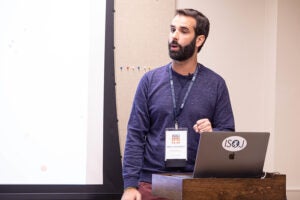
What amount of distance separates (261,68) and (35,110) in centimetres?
148

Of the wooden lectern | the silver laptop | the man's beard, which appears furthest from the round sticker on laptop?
the man's beard

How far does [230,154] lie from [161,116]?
1.73 feet

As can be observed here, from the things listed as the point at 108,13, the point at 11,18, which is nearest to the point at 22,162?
the point at 11,18

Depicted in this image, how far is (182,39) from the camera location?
2195 mm

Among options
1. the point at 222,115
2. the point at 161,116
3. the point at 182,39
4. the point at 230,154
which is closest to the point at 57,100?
the point at 161,116

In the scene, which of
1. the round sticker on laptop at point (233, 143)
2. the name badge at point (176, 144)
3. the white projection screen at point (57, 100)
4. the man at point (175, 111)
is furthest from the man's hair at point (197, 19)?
the round sticker on laptop at point (233, 143)

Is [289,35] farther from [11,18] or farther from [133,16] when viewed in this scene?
[11,18]

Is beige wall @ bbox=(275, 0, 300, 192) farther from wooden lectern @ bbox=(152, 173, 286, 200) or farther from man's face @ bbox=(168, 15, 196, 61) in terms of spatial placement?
wooden lectern @ bbox=(152, 173, 286, 200)

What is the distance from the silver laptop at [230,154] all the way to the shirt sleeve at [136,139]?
0.48 metres

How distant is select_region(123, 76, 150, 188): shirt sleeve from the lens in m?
2.10

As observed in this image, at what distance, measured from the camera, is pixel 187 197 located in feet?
5.31

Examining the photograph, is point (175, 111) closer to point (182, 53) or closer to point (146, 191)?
point (182, 53)

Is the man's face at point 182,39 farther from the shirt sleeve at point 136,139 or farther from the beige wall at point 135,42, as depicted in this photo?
the beige wall at point 135,42

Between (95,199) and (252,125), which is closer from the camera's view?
(95,199)
